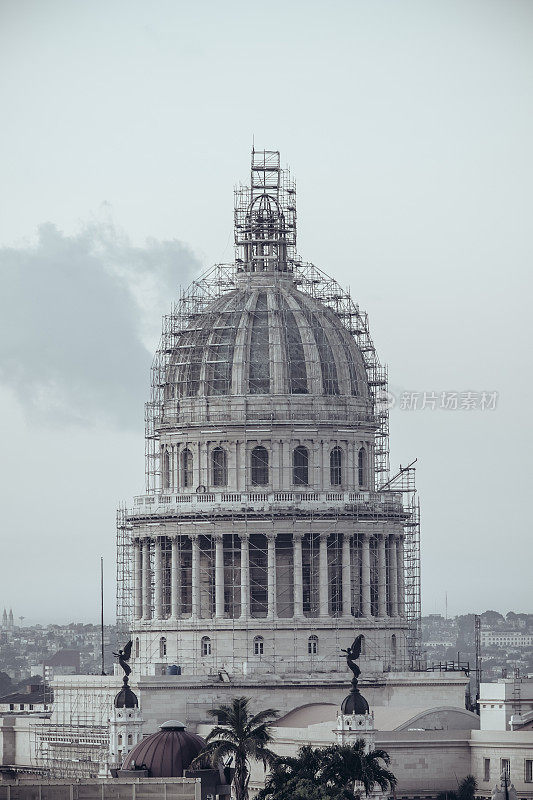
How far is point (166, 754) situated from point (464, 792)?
2377 centimetres

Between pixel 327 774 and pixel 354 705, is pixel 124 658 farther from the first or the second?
pixel 327 774

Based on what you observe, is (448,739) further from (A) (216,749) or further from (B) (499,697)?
(A) (216,749)

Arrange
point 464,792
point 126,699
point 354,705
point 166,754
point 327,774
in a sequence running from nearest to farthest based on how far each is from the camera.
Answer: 1. point 327,774
2. point 166,754
3. point 354,705
4. point 464,792
5. point 126,699

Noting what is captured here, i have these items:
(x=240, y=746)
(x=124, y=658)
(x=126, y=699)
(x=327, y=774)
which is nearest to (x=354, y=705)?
(x=240, y=746)

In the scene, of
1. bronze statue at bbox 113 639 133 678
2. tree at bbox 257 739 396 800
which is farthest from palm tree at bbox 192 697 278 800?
bronze statue at bbox 113 639 133 678

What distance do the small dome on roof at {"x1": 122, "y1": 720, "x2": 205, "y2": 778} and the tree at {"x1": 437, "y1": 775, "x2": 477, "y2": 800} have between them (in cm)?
→ 1895

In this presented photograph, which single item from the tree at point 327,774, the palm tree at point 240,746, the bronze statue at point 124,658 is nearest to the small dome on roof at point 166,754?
the palm tree at point 240,746

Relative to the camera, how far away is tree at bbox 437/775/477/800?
183 m

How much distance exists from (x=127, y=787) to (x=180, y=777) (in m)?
4.94

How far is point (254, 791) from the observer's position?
7224 inches

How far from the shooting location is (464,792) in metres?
183

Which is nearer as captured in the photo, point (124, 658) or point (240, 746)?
point (240, 746)

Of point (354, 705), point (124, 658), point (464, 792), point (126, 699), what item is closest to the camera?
point (354, 705)

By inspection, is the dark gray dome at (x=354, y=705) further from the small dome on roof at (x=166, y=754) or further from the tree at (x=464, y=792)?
the tree at (x=464, y=792)
